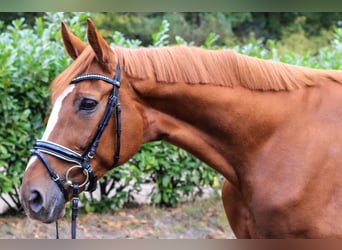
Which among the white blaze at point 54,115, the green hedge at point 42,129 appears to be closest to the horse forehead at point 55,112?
the white blaze at point 54,115

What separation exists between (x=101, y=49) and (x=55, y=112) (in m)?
0.35

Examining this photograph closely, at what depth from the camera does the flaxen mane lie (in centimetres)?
233

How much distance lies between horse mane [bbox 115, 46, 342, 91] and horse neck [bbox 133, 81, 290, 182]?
38 millimetres

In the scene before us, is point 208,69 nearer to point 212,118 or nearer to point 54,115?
point 212,118

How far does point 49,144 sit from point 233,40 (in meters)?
12.6

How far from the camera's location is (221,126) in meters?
2.36

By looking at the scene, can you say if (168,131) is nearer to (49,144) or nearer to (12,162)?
(49,144)

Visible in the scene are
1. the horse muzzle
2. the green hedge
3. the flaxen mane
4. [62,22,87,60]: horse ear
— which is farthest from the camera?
the green hedge

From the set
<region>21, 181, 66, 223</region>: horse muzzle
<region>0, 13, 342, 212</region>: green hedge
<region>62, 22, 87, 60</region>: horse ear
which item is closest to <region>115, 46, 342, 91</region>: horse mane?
<region>62, 22, 87, 60</region>: horse ear

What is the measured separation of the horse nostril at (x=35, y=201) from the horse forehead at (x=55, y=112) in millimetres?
242

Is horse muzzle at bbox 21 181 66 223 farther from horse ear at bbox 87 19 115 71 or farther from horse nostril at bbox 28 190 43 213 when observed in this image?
horse ear at bbox 87 19 115 71

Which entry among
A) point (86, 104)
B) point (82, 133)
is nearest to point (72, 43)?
point (86, 104)

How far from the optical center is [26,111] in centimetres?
499

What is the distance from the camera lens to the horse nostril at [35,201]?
2.11 metres
